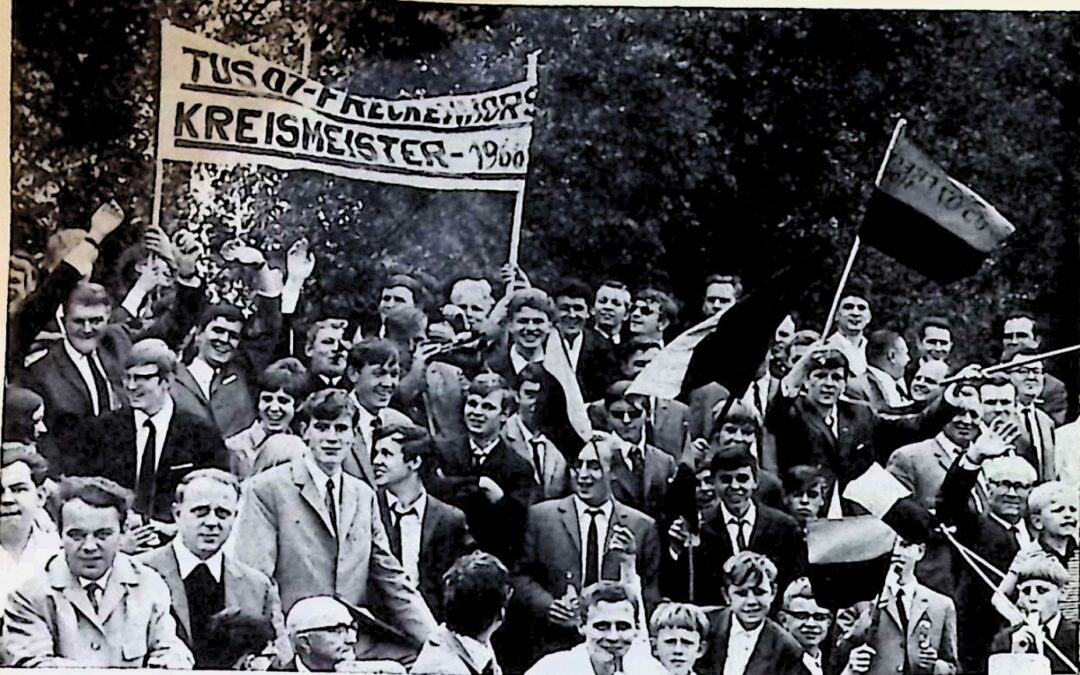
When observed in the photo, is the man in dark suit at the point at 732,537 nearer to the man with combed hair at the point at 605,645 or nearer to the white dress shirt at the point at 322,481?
the man with combed hair at the point at 605,645

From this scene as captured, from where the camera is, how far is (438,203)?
73cm

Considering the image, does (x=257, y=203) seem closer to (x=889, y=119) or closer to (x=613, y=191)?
(x=613, y=191)

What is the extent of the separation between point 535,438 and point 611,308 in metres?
0.09

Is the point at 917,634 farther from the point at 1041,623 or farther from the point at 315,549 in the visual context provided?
the point at 315,549

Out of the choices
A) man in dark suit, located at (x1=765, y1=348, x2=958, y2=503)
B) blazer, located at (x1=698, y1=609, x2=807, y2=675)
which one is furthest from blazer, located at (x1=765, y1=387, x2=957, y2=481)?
blazer, located at (x1=698, y1=609, x2=807, y2=675)

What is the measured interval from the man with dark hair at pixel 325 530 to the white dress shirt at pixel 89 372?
4.1 inches

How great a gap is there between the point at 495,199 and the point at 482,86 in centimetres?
7

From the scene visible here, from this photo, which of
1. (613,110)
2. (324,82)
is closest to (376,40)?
(324,82)

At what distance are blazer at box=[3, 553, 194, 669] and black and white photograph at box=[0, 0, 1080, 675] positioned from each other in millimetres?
10

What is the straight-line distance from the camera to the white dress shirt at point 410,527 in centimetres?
72

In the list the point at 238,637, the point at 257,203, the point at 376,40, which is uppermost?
the point at 376,40

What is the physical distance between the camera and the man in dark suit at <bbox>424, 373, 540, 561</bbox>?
724mm

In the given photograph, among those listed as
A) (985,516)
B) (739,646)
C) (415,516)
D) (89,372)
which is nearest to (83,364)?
(89,372)

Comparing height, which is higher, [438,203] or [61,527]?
[438,203]
